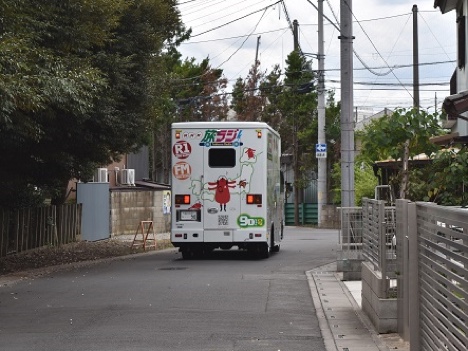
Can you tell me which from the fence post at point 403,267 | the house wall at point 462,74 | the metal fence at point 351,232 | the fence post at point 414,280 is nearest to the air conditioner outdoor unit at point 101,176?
the house wall at point 462,74

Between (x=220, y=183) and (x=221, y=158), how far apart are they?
649 mm

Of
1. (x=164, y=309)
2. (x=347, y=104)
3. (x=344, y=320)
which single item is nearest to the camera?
(x=344, y=320)

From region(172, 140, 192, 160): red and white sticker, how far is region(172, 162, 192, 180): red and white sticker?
0.23 metres

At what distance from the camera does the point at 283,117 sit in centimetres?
5262

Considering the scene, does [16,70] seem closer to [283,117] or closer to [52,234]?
[52,234]

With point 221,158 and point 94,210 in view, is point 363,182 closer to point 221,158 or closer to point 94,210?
point 94,210

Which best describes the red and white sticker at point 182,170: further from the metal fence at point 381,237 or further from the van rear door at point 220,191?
the metal fence at point 381,237

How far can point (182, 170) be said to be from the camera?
72.1 feet

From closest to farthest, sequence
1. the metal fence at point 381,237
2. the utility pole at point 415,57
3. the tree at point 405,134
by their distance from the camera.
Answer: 1. the metal fence at point 381,237
2. the tree at point 405,134
3. the utility pole at point 415,57

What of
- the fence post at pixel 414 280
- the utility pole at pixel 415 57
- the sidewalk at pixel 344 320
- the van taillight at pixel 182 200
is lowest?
the sidewalk at pixel 344 320

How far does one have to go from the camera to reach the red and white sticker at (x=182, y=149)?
71.6 feet

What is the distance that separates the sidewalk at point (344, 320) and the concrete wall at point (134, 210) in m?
18.7

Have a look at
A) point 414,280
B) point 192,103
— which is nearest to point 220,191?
point 414,280

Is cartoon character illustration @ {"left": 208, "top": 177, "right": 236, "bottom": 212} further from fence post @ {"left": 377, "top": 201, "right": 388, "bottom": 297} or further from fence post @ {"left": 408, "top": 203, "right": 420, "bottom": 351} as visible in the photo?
fence post @ {"left": 408, "top": 203, "right": 420, "bottom": 351}
